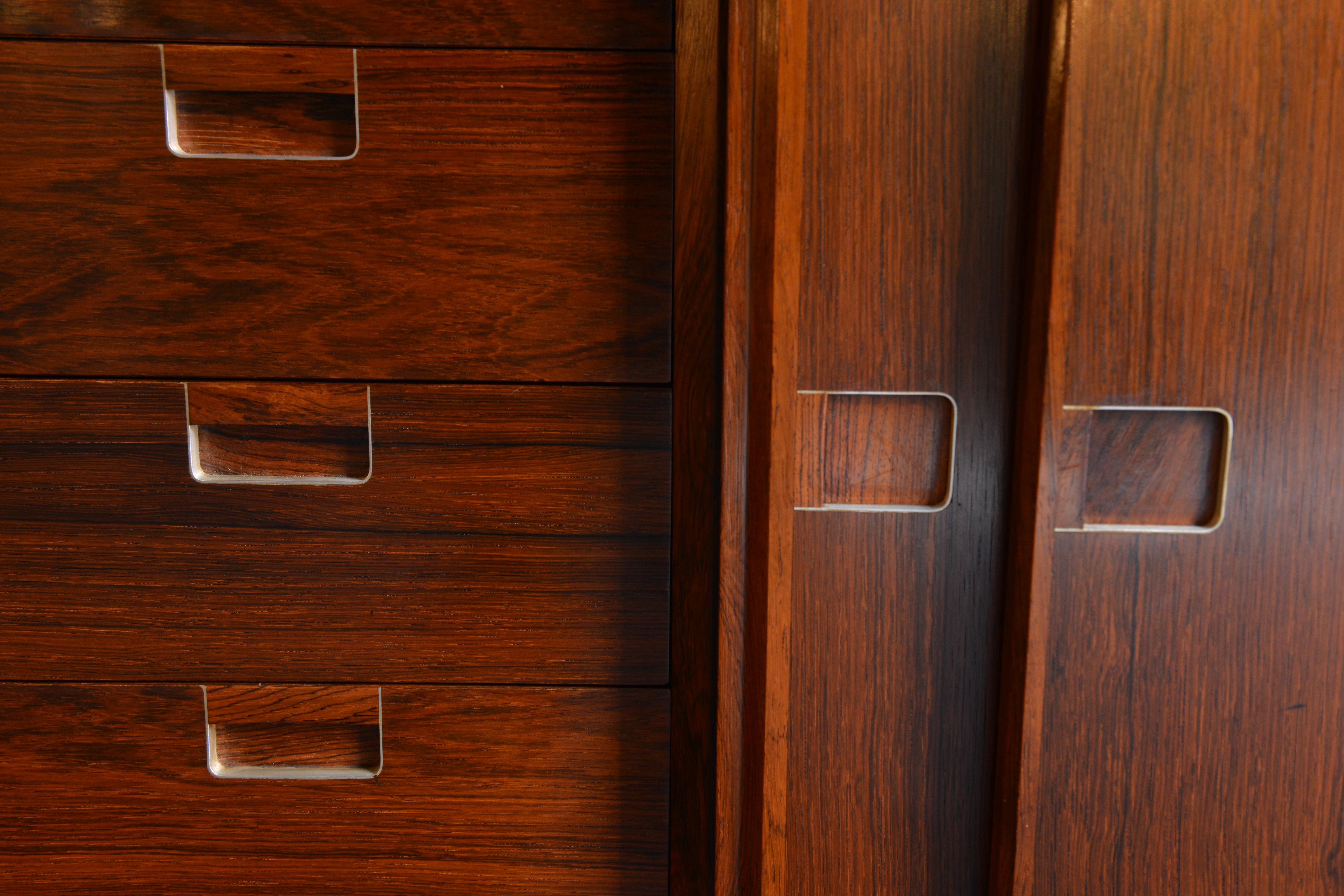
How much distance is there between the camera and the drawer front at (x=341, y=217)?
502 mm

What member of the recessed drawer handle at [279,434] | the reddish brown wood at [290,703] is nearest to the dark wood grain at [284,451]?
the recessed drawer handle at [279,434]

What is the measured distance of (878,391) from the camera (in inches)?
19.7

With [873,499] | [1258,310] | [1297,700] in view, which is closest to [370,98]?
[873,499]

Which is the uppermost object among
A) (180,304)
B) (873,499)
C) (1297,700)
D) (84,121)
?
(84,121)

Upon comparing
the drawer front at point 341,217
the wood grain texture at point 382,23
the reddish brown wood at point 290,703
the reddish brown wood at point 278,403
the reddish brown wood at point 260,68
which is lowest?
the reddish brown wood at point 290,703

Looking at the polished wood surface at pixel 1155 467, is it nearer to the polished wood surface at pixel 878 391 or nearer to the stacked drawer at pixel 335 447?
the polished wood surface at pixel 878 391

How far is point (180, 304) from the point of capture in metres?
0.52

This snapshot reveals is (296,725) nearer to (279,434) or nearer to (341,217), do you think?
(279,434)

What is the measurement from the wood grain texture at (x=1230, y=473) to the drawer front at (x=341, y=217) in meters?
0.27

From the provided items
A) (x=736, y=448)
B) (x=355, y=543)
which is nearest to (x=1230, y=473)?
(x=736, y=448)

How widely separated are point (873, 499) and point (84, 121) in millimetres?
567

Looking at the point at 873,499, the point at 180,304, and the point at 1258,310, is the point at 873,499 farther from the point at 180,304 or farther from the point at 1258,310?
the point at 180,304

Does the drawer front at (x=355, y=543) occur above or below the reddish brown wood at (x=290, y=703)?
above

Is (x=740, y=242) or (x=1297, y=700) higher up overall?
(x=740, y=242)
